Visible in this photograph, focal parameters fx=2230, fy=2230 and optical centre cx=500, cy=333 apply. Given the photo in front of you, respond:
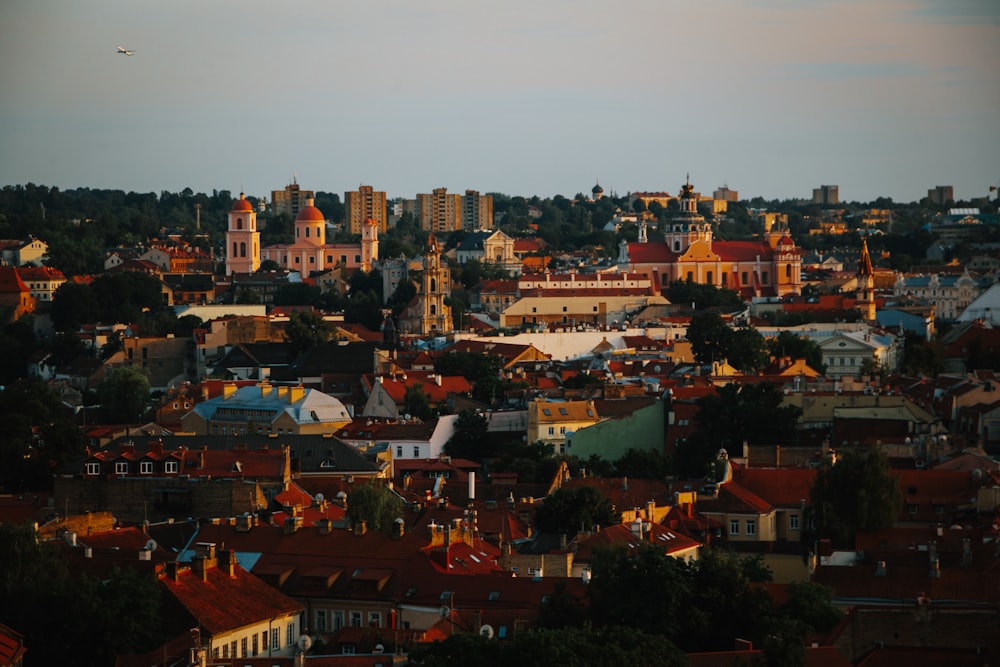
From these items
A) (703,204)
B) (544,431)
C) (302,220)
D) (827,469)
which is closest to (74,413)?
(544,431)

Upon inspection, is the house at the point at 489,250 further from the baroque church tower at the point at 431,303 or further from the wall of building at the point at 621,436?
the wall of building at the point at 621,436

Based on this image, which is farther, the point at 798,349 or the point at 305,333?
the point at 305,333

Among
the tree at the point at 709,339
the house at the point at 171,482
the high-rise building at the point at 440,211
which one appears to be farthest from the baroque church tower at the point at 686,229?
the house at the point at 171,482

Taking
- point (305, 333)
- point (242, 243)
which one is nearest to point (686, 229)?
point (242, 243)

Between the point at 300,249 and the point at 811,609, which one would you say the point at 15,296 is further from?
the point at 811,609

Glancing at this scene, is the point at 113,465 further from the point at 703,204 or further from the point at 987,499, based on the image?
the point at 703,204
